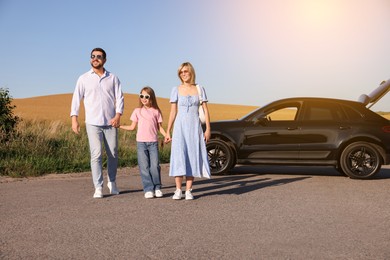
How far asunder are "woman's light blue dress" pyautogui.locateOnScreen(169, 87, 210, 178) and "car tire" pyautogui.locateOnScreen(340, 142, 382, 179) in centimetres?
402

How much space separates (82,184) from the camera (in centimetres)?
916

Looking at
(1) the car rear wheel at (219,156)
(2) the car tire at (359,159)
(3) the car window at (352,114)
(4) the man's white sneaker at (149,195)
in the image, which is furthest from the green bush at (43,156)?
(3) the car window at (352,114)

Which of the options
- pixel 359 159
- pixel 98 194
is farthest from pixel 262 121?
pixel 98 194

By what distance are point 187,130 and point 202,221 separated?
1731 mm

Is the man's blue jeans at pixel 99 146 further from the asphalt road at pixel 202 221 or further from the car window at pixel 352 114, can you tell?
the car window at pixel 352 114

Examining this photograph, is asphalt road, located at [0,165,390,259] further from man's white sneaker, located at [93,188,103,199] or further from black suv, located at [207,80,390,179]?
black suv, located at [207,80,390,179]

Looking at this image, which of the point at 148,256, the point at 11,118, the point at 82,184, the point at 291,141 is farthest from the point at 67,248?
the point at 11,118

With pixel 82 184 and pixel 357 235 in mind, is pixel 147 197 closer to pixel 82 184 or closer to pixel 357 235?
pixel 82 184

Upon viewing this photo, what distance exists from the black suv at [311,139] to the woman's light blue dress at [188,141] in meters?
3.39

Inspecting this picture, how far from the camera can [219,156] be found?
35.2ft

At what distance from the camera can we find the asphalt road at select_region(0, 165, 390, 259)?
4.55m

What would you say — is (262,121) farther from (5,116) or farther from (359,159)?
(5,116)

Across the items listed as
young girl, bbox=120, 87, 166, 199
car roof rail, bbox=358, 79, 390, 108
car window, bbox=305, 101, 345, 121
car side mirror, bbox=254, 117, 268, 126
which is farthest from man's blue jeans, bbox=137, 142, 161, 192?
car roof rail, bbox=358, 79, 390, 108

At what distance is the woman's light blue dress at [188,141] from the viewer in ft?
23.5
